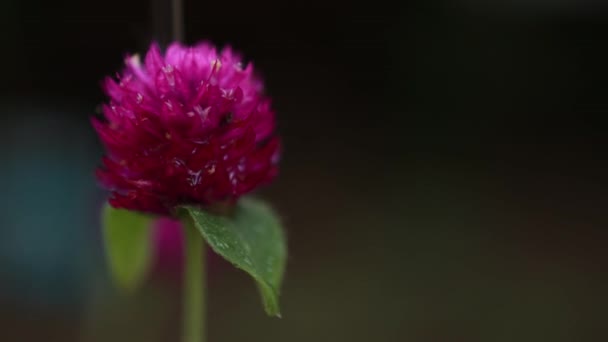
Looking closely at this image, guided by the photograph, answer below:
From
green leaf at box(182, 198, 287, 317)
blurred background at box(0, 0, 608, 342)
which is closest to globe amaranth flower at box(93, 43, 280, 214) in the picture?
green leaf at box(182, 198, 287, 317)

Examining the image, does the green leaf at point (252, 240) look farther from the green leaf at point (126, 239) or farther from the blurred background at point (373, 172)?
the blurred background at point (373, 172)

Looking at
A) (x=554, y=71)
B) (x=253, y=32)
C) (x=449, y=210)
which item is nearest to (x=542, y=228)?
(x=449, y=210)

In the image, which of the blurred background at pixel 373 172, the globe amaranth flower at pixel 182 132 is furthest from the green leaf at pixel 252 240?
the blurred background at pixel 373 172

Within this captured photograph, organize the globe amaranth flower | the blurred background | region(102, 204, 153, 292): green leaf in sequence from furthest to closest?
the blurred background
region(102, 204, 153, 292): green leaf
the globe amaranth flower

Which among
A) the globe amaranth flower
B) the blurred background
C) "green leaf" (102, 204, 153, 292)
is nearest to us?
the globe amaranth flower

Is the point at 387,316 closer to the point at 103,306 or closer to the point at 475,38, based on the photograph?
the point at 103,306

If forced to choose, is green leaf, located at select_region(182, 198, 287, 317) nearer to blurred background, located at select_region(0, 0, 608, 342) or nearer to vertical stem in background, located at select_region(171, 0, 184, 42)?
vertical stem in background, located at select_region(171, 0, 184, 42)

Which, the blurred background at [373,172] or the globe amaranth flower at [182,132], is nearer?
the globe amaranth flower at [182,132]
